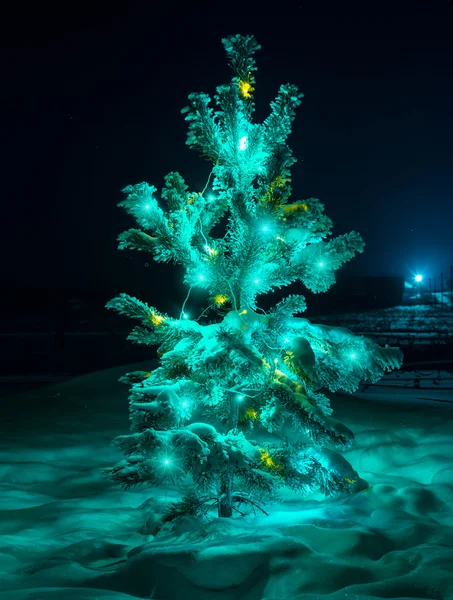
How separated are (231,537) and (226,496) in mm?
541

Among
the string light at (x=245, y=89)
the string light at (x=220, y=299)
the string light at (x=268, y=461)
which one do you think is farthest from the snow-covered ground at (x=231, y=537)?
the string light at (x=245, y=89)

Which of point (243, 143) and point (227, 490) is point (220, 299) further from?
point (227, 490)

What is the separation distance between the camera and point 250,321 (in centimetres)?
486

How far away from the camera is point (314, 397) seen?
4.77m

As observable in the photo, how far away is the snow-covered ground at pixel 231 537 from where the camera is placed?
3627 millimetres

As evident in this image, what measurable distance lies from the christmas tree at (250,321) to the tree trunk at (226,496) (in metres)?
0.01

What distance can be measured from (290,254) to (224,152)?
1073mm

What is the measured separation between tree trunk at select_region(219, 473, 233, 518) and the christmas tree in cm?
1

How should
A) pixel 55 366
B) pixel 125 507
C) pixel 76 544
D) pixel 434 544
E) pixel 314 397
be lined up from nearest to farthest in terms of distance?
pixel 434 544
pixel 76 544
pixel 314 397
pixel 125 507
pixel 55 366

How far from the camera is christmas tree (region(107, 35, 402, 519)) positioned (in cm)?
458

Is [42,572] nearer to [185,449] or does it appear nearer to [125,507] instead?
[185,449]

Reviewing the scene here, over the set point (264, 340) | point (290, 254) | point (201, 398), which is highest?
point (290, 254)

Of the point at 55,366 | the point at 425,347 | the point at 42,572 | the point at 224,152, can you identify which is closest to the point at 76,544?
the point at 42,572

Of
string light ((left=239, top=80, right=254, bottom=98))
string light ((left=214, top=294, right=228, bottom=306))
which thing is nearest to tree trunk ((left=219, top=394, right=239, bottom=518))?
string light ((left=214, top=294, right=228, bottom=306))
